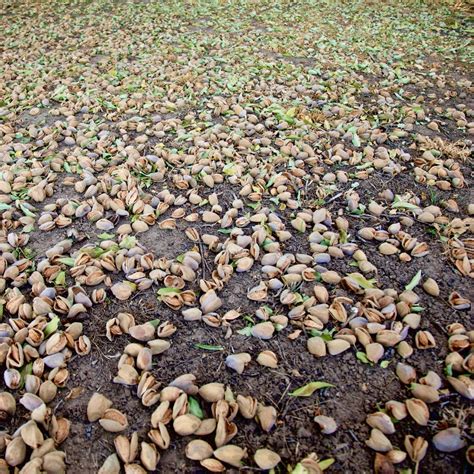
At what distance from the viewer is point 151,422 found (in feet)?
3.74

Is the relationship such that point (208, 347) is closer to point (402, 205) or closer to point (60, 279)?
point (60, 279)

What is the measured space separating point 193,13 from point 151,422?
17.0 ft

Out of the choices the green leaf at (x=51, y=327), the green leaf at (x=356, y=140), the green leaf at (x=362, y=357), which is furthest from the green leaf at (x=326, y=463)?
the green leaf at (x=356, y=140)

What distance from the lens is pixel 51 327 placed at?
4.44 feet

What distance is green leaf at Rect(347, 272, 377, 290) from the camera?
1522 millimetres

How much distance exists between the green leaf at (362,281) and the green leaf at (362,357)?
29 cm

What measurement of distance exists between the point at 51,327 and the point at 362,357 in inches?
41.8

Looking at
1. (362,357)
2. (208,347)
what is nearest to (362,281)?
(362,357)

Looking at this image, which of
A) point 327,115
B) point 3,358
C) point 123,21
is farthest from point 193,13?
point 3,358

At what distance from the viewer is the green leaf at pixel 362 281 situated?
1522 mm

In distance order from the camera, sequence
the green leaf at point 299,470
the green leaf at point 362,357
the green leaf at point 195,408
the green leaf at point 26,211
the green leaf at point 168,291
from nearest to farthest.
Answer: the green leaf at point 299,470 → the green leaf at point 195,408 → the green leaf at point 362,357 → the green leaf at point 168,291 → the green leaf at point 26,211

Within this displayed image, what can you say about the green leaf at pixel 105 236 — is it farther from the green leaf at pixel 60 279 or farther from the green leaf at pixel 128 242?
the green leaf at pixel 60 279

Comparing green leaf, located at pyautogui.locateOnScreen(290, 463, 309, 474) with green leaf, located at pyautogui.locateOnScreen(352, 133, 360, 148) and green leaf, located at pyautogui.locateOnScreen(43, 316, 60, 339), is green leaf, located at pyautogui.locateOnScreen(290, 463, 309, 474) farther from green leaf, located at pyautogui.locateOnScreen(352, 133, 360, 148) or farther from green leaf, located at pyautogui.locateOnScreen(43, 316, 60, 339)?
green leaf, located at pyautogui.locateOnScreen(352, 133, 360, 148)

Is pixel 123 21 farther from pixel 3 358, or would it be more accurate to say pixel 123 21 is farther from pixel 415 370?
pixel 415 370
